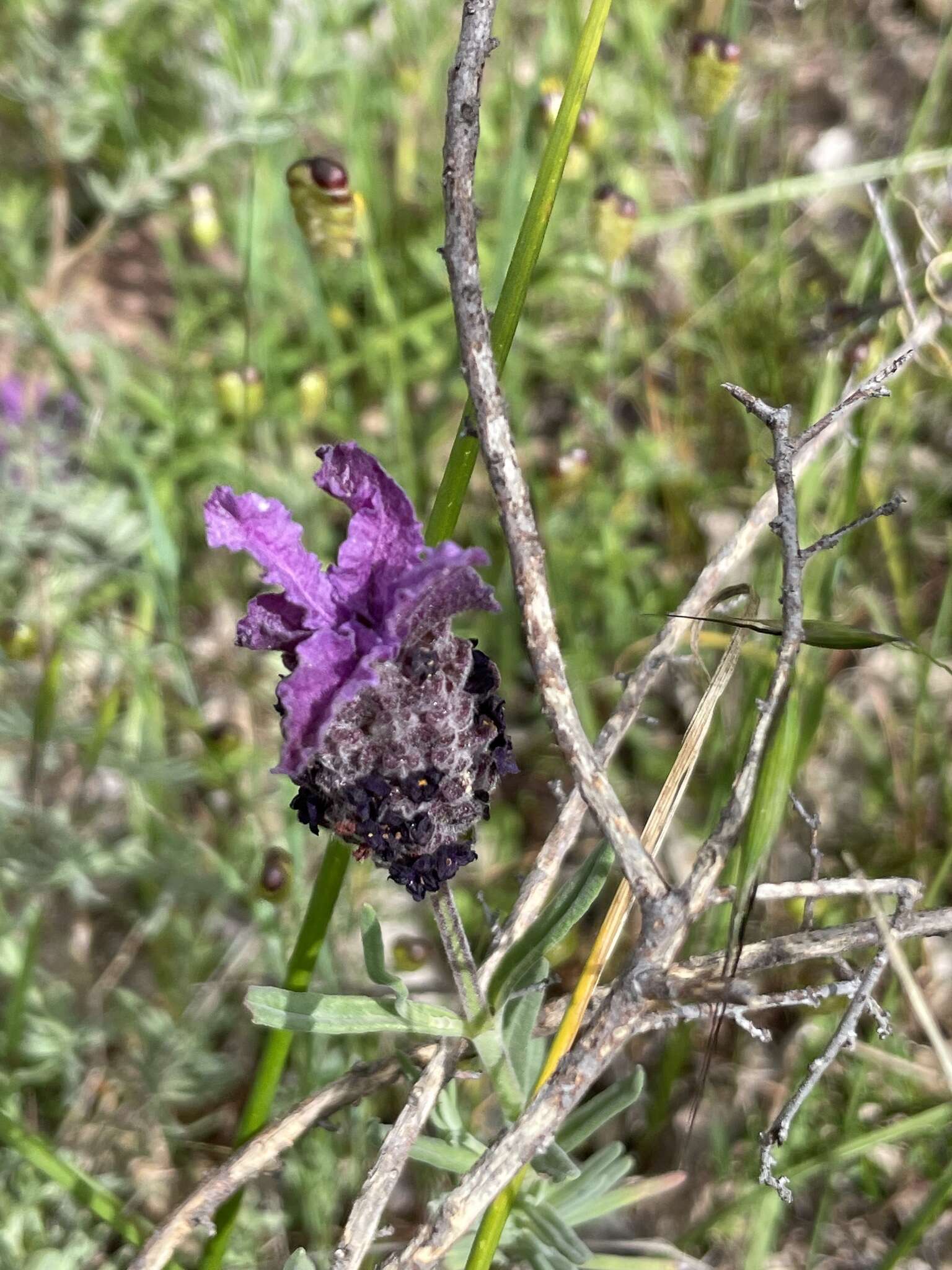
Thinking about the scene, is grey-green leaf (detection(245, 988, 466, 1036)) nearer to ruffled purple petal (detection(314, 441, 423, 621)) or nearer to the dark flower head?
ruffled purple petal (detection(314, 441, 423, 621))

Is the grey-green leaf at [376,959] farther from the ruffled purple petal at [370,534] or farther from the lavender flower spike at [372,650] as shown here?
the ruffled purple petal at [370,534]

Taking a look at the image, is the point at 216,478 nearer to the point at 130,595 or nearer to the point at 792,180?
the point at 130,595

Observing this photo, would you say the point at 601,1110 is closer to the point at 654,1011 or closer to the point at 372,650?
the point at 654,1011

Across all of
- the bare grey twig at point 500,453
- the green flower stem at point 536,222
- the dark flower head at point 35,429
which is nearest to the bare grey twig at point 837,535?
the bare grey twig at point 500,453

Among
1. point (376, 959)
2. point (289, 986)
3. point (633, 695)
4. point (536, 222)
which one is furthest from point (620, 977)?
point (536, 222)

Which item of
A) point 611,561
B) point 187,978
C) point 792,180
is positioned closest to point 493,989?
point 187,978

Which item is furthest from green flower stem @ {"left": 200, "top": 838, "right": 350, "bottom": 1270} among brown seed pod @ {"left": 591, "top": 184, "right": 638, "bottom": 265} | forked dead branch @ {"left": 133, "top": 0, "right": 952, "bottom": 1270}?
brown seed pod @ {"left": 591, "top": 184, "right": 638, "bottom": 265}
